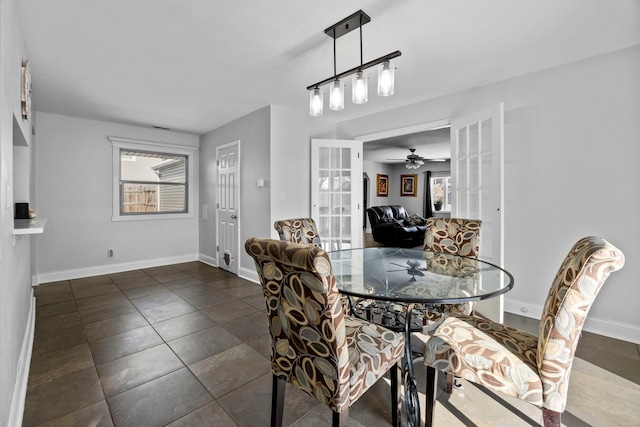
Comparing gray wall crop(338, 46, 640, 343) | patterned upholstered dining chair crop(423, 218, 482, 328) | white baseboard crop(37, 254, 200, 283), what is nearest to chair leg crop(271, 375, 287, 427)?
patterned upholstered dining chair crop(423, 218, 482, 328)

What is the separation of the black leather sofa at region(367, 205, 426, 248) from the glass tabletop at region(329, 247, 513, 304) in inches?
178

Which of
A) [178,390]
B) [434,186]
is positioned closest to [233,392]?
[178,390]

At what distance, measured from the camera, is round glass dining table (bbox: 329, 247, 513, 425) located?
55.5 inches

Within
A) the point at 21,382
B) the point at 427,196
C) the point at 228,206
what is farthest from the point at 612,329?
the point at 427,196

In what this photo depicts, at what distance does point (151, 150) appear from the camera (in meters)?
5.01

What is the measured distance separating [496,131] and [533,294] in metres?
1.63

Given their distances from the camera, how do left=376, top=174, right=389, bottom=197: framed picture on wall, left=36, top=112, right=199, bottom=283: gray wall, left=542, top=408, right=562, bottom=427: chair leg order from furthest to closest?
left=376, top=174, right=389, bottom=197: framed picture on wall
left=36, top=112, right=199, bottom=283: gray wall
left=542, top=408, right=562, bottom=427: chair leg

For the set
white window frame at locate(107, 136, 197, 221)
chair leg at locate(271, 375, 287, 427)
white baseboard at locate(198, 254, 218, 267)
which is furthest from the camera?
white baseboard at locate(198, 254, 218, 267)

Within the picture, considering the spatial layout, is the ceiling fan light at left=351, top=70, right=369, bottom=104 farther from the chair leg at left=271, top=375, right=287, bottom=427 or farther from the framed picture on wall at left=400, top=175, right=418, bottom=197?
the framed picture on wall at left=400, top=175, right=418, bottom=197

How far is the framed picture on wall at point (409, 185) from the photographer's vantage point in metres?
10.4

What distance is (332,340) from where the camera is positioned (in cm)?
107

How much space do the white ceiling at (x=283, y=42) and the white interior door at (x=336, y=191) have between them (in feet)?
3.01

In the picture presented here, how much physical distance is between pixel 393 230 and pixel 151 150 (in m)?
5.22

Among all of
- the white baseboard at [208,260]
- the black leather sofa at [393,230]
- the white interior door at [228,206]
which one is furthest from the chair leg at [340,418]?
the black leather sofa at [393,230]
